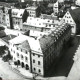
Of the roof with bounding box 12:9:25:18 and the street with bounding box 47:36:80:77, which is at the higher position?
the roof with bounding box 12:9:25:18

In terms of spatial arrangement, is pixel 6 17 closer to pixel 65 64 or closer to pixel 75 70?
pixel 65 64

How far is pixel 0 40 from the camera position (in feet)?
331

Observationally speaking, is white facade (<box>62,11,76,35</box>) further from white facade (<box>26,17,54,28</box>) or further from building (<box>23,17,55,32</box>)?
white facade (<box>26,17,54,28</box>)

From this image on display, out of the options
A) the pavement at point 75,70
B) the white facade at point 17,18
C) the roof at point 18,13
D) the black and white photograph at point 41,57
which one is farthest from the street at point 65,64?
the roof at point 18,13

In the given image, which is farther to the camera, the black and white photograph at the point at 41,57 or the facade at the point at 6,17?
the facade at the point at 6,17

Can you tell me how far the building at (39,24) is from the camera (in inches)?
4520

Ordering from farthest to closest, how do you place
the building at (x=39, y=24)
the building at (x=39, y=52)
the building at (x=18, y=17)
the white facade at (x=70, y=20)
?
the building at (x=18, y=17) < the white facade at (x=70, y=20) < the building at (x=39, y=24) < the building at (x=39, y=52)

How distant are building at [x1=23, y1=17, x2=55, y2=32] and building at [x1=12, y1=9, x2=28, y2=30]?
6264mm

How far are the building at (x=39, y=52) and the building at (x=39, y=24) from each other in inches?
1063

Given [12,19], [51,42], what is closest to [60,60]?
[51,42]

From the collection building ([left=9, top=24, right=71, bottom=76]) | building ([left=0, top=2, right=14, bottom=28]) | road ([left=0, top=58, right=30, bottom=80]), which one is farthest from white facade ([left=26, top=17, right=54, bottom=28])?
road ([left=0, top=58, right=30, bottom=80])

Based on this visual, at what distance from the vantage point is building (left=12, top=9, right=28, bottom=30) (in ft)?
413

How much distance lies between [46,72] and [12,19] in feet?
222

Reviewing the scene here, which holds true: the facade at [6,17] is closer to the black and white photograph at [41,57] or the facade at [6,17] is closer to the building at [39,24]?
the building at [39,24]
